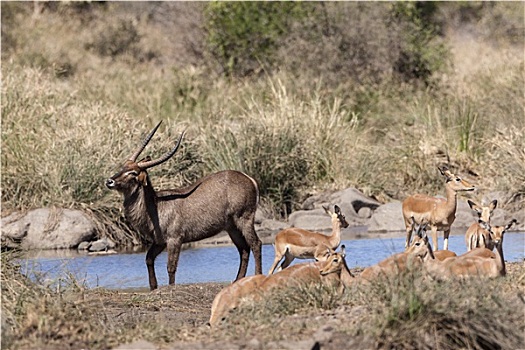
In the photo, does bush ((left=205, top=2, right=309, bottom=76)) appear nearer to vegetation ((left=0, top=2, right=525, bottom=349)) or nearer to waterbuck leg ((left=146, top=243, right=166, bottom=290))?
vegetation ((left=0, top=2, right=525, bottom=349))

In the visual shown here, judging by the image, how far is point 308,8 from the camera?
80.9 ft

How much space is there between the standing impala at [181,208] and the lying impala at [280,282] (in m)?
3.20

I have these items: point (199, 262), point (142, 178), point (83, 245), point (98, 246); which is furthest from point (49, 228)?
point (142, 178)

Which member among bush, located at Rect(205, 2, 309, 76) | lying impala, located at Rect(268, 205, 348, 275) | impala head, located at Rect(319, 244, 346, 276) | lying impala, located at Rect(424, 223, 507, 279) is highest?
bush, located at Rect(205, 2, 309, 76)

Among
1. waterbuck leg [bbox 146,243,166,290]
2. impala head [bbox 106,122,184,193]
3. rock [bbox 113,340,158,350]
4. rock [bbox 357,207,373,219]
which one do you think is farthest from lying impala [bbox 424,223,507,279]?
rock [bbox 357,207,373,219]

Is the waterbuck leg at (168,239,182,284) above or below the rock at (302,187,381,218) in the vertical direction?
above

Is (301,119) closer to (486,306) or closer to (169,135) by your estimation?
(169,135)

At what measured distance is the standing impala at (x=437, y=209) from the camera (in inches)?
483

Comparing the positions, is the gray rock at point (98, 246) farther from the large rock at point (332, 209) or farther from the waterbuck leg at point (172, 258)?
the waterbuck leg at point (172, 258)

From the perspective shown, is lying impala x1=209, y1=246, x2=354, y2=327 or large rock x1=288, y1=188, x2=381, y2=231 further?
large rock x1=288, y1=188, x2=381, y2=231

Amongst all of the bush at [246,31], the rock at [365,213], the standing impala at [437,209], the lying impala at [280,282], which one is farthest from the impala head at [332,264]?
the bush at [246,31]

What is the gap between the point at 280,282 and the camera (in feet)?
25.7

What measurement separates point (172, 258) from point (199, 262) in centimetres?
224

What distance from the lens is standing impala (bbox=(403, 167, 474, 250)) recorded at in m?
12.3
